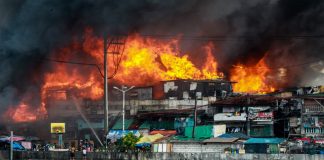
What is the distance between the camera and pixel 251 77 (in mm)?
119438

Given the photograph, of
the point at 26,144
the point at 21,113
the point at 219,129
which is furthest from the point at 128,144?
the point at 21,113

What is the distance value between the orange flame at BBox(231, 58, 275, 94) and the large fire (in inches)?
103

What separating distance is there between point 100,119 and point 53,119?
872 centimetres

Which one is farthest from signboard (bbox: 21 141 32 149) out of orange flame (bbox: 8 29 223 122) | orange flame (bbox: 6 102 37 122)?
orange flame (bbox: 8 29 223 122)

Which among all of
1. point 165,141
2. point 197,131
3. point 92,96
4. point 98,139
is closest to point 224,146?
point 165,141

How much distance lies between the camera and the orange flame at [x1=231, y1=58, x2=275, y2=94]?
11862 centimetres

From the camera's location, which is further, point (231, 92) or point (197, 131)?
point (231, 92)

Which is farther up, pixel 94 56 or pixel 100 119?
pixel 94 56

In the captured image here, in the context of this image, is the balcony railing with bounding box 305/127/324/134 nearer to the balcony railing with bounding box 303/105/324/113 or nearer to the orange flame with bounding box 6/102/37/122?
the balcony railing with bounding box 303/105/324/113

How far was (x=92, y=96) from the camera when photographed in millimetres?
109688

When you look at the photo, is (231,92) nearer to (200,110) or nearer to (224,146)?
(200,110)

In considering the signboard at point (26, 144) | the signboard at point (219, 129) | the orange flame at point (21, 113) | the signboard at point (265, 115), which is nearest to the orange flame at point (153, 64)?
the orange flame at point (21, 113)

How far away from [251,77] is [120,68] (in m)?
25.8

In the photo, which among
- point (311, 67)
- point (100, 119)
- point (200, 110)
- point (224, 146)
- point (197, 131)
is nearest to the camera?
point (224, 146)
